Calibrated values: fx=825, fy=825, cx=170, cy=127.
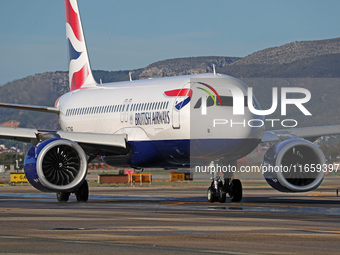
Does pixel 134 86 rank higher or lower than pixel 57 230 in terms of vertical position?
higher

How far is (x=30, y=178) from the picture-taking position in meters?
28.4

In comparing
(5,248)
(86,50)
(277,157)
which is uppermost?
(86,50)

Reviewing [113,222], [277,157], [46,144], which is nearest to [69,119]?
[46,144]

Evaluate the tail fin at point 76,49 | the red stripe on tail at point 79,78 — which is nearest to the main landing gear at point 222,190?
the red stripe on tail at point 79,78

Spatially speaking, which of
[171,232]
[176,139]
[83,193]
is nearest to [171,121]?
[176,139]

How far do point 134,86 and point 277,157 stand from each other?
7697mm

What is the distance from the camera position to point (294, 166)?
96.9 ft

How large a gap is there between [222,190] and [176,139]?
7.99 feet

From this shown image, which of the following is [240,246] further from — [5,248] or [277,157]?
[277,157]

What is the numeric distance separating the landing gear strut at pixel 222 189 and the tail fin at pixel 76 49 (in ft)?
41.5

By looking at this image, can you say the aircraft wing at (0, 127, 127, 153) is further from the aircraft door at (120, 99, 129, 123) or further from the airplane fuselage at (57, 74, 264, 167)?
the aircraft door at (120, 99, 129, 123)

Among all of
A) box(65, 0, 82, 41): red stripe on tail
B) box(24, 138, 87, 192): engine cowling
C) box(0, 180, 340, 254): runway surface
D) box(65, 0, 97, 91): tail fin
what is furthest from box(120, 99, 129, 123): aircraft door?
box(0, 180, 340, 254): runway surface

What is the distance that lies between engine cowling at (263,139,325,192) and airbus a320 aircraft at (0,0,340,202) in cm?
4

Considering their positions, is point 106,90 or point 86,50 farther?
point 86,50
